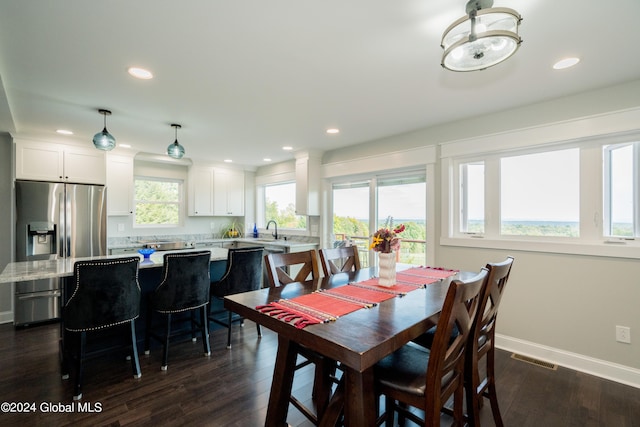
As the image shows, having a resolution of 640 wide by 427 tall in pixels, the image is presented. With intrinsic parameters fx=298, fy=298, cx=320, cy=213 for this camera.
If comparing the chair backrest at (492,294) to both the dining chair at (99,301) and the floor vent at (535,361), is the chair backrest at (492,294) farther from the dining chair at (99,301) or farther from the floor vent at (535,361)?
the dining chair at (99,301)

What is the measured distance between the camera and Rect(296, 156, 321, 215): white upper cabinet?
468 centimetres

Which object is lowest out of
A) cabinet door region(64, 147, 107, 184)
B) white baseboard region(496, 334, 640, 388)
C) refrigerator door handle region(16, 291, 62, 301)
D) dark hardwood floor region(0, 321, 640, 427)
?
dark hardwood floor region(0, 321, 640, 427)

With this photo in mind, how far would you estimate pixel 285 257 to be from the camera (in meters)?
2.15

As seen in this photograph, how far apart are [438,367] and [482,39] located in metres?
1.49

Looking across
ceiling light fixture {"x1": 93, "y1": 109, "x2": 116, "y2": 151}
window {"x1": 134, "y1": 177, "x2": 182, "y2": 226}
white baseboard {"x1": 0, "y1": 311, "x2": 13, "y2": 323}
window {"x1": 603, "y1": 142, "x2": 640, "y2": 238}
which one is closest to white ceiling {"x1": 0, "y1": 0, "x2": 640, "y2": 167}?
ceiling light fixture {"x1": 93, "y1": 109, "x2": 116, "y2": 151}

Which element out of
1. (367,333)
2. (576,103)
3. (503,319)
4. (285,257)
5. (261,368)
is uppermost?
(576,103)

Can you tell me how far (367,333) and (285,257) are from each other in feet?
3.47

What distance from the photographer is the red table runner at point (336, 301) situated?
4.51ft

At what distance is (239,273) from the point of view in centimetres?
304

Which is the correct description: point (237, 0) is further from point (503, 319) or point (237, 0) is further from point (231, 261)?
point (503, 319)

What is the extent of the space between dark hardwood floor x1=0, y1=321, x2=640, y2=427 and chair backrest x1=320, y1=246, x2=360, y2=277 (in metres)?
0.87

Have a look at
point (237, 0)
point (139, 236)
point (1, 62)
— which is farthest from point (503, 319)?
point (139, 236)

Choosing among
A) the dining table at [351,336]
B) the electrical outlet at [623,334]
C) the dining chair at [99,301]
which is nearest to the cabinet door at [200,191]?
the dining chair at [99,301]

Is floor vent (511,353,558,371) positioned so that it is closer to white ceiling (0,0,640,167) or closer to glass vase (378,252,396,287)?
glass vase (378,252,396,287)
